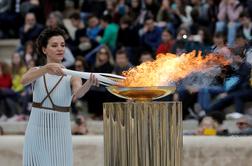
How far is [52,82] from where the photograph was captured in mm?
7402

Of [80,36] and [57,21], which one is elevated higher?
[57,21]

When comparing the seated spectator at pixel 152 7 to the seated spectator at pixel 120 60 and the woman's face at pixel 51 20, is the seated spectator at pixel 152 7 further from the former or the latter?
the seated spectator at pixel 120 60

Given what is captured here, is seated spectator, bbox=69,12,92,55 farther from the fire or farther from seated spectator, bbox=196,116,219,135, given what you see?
the fire

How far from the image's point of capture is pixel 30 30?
1593 cm

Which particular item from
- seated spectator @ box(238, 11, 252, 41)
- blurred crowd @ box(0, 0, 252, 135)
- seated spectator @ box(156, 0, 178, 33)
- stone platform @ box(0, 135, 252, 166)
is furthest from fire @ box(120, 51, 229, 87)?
seated spectator @ box(156, 0, 178, 33)

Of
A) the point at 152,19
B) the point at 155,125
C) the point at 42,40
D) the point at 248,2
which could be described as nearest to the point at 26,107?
the point at 152,19

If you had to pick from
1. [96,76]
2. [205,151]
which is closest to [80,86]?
[96,76]

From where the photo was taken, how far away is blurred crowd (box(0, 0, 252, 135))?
512 inches

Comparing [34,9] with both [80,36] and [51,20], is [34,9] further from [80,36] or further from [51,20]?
[80,36]

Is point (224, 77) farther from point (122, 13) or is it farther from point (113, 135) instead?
point (122, 13)

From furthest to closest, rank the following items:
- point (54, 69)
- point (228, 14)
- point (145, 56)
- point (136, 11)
A: point (136, 11) < point (228, 14) < point (145, 56) < point (54, 69)

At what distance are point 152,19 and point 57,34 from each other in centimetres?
769

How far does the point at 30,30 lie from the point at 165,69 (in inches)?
361

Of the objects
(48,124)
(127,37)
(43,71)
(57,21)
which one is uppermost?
(57,21)
